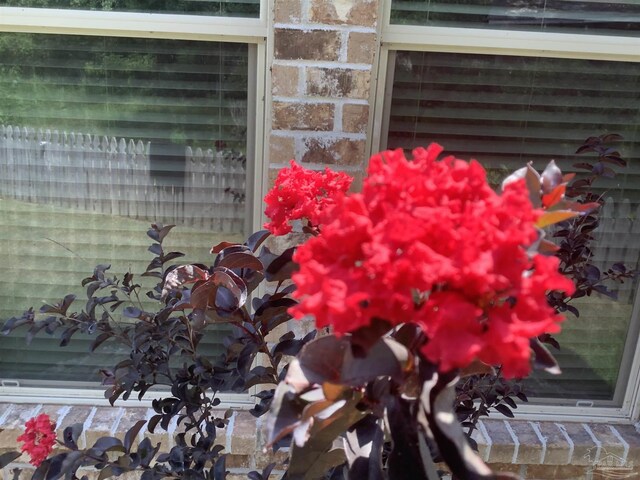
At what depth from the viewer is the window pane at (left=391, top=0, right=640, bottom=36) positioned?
5.08 feet

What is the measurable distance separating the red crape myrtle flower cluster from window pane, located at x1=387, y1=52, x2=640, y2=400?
109 centimetres

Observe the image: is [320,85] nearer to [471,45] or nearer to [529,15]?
[471,45]

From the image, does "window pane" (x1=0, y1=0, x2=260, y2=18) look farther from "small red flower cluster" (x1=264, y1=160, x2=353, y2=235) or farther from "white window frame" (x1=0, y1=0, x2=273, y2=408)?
"small red flower cluster" (x1=264, y1=160, x2=353, y2=235)

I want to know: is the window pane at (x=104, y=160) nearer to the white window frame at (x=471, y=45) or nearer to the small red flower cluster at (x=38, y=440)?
the white window frame at (x=471, y=45)

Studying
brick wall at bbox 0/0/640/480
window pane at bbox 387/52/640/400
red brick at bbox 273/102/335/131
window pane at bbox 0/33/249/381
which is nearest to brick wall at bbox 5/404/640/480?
brick wall at bbox 0/0/640/480

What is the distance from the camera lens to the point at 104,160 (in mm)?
1708

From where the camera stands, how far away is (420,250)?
0.53 metres

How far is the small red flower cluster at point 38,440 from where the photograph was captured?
130cm

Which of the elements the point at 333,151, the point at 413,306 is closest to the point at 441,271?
the point at 413,306

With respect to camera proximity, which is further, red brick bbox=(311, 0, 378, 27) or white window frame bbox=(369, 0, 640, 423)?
white window frame bbox=(369, 0, 640, 423)

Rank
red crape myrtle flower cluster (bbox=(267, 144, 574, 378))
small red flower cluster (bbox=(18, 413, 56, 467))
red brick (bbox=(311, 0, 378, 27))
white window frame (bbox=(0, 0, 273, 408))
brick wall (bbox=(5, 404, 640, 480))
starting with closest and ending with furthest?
red crape myrtle flower cluster (bbox=(267, 144, 574, 378)) < small red flower cluster (bbox=(18, 413, 56, 467)) < red brick (bbox=(311, 0, 378, 27)) < white window frame (bbox=(0, 0, 273, 408)) < brick wall (bbox=(5, 404, 640, 480))

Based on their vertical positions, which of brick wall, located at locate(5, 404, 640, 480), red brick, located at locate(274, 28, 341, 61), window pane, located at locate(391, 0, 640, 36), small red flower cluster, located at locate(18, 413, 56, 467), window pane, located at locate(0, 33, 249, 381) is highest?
window pane, located at locate(391, 0, 640, 36)

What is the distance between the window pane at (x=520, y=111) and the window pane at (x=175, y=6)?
452 mm

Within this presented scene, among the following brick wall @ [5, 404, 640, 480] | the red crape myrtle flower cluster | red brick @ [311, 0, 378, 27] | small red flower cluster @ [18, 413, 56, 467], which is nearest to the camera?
the red crape myrtle flower cluster
